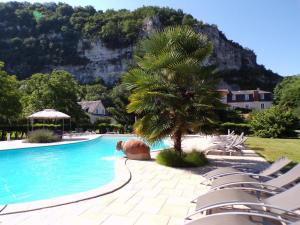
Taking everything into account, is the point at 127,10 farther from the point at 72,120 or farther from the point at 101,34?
the point at 72,120

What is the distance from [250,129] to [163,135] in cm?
2339

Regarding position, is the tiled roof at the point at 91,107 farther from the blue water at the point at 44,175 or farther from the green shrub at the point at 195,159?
the green shrub at the point at 195,159

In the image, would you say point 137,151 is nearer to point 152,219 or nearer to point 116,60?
point 152,219

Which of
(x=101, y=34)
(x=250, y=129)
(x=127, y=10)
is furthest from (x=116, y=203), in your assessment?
(x=127, y=10)

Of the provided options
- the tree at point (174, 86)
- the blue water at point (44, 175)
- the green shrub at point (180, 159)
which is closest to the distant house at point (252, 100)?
the blue water at point (44, 175)

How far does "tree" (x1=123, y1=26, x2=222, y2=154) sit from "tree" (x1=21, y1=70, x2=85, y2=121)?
2696 centimetres

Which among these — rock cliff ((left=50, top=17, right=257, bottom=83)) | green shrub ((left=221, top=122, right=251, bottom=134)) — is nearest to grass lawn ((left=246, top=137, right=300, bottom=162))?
green shrub ((left=221, top=122, right=251, bottom=134))

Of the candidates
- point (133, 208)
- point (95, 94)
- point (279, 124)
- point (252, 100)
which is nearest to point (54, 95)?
point (279, 124)

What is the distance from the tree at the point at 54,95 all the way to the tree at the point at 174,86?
1061 inches

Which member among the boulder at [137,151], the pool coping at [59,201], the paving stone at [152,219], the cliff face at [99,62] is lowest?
the paving stone at [152,219]

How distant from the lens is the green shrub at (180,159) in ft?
34.0

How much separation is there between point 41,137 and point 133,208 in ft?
59.1

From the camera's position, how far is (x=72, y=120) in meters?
38.7

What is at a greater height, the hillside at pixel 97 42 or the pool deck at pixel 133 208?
the hillside at pixel 97 42
